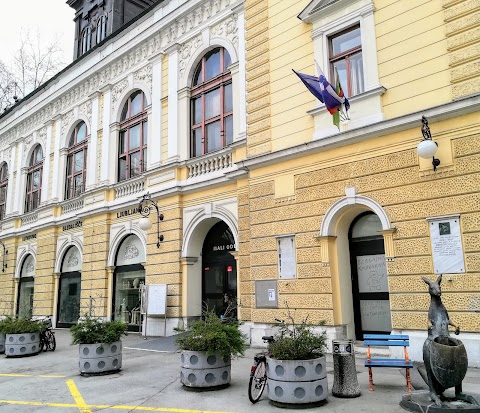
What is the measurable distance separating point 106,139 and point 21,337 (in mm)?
9035

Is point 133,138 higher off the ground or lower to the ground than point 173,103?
lower

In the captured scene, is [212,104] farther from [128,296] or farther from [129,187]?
[128,296]

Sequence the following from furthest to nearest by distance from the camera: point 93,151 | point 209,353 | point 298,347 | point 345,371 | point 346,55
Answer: point 93,151
point 346,55
point 209,353
point 345,371
point 298,347

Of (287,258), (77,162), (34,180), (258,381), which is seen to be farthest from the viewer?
(34,180)

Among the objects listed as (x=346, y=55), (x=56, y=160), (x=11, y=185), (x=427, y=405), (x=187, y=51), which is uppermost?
(x=187, y=51)

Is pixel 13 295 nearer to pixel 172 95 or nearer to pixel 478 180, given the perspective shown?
pixel 172 95

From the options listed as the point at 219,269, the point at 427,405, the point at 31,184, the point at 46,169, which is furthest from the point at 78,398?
the point at 31,184

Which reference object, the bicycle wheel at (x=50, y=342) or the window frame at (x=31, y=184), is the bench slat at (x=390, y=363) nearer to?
the bicycle wheel at (x=50, y=342)

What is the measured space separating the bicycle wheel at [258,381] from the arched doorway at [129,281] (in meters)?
10.1

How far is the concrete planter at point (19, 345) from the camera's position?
12172 millimetres

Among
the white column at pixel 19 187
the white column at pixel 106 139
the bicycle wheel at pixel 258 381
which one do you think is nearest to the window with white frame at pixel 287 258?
the bicycle wheel at pixel 258 381

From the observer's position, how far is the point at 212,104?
598 inches

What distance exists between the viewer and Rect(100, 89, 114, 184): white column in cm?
1825

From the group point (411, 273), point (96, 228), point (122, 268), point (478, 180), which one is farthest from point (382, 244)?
point (96, 228)
